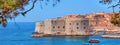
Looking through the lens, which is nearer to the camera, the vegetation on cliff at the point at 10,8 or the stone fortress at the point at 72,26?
the vegetation on cliff at the point at 10,8

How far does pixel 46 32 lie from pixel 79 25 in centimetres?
468

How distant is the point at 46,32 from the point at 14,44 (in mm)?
10304

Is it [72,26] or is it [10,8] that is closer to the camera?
[10,8]

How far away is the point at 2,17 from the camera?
6.58 meters

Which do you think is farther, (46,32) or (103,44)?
(46,32)

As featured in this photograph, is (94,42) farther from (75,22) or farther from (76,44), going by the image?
(75,22)

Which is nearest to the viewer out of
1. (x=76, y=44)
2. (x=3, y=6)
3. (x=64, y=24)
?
(x=3, y=6)

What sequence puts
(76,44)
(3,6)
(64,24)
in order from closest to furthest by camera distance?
(3,6), (76,44), (64,24)

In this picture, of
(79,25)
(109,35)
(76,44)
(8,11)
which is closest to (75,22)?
(79,25)

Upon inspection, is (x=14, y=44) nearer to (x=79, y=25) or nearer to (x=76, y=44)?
(x=76, y=44)

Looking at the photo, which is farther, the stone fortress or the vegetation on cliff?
the stone fortress

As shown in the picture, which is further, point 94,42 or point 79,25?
point 79,25

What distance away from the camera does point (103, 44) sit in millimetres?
53188

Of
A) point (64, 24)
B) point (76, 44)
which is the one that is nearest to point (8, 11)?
point (76, 44)
